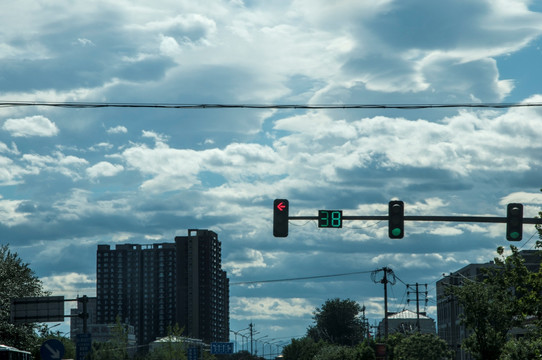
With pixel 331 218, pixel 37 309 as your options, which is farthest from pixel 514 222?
pixel 37 309

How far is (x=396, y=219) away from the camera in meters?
23.0

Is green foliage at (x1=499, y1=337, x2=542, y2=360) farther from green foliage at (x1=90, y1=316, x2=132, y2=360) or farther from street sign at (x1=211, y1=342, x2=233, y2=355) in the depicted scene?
street sign at (x1=211, y1=342, x2=233, y2=355)

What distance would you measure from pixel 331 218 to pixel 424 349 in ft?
228

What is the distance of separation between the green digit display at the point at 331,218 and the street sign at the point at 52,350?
28.2 ft

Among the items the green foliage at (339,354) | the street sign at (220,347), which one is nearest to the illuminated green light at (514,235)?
the green foliage at (339,354)

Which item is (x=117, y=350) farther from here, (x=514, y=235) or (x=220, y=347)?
(x=514, y=235)

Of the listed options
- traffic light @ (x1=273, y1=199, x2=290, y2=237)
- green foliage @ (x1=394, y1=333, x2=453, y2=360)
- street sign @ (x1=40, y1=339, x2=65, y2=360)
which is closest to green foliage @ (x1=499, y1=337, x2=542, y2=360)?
traffic light @ (x1=273, y1=199, x2=290, y2=237)

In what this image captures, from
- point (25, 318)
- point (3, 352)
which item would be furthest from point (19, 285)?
point (3, 352)

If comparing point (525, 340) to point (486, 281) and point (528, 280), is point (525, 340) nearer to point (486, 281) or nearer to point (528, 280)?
point (486, 281)

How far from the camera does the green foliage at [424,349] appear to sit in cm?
8875

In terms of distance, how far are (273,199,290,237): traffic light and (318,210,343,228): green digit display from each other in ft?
3.78

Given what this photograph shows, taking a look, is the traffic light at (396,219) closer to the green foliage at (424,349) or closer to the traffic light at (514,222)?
the traffic light at (514,222)

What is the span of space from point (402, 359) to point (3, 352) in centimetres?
6496

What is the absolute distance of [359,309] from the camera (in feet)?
609
